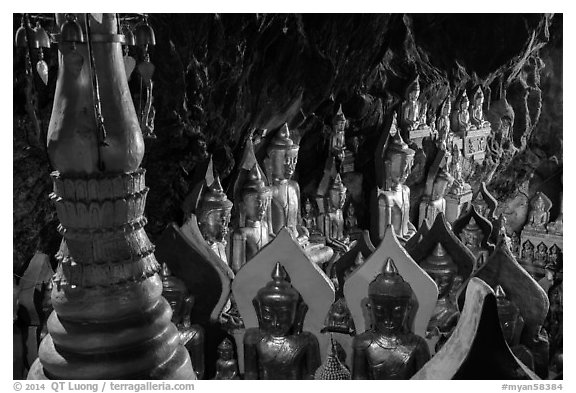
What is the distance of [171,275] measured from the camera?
1.83 meters

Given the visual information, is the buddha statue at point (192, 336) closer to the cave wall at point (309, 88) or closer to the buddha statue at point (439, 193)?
the cave wall at point (309, 88)

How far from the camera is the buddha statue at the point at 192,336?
70.9 inches

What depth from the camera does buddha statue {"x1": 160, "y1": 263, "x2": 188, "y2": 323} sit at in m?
1.78

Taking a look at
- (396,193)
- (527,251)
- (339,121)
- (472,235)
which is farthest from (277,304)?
(527,251)

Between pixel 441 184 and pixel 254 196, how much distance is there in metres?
1.77

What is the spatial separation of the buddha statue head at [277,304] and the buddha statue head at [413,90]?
2.95 m

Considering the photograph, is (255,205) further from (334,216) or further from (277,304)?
(277,304)

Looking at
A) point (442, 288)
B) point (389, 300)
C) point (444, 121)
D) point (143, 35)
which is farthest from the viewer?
point (444, 121)

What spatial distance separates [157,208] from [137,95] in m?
0.63

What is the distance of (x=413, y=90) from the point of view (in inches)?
173

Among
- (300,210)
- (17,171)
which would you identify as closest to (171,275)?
(17,171)

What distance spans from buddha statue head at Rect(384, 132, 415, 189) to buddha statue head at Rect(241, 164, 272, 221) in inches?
42.3

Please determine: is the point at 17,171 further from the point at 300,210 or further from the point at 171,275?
the point at 300,210

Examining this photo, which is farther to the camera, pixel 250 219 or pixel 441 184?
pixel 441 184
